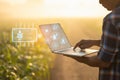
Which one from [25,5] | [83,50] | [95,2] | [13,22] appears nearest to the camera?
[83,50]

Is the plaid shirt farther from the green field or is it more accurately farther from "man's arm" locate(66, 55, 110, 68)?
the green field

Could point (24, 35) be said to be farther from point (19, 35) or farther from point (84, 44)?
point (84, 44)

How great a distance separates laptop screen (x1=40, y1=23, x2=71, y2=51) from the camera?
3084 millimetres

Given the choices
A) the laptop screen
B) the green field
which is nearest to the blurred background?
the green field

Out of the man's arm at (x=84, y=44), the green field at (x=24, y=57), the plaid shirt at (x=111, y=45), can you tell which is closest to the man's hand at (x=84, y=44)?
the man's arm at (x=84, y=44)

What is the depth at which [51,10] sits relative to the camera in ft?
24.9

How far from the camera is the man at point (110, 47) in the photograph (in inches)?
97.7

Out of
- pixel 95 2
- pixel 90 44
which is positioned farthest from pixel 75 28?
pixel 90 44

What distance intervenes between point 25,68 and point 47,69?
0.40 meters

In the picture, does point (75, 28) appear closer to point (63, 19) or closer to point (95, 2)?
point (63, 19)

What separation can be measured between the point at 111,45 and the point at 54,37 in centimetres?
80

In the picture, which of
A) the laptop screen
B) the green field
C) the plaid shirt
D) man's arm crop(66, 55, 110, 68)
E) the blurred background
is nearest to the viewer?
the plaid shirt

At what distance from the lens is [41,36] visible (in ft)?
20.4

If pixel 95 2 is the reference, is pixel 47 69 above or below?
below
